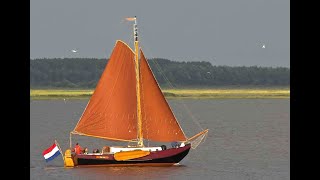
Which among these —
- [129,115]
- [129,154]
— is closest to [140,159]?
[129,154]

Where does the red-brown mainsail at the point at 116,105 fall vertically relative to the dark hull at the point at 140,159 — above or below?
above

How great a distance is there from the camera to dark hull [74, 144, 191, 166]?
63.8m

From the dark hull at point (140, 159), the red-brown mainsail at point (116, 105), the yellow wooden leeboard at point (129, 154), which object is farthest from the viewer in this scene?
the red-brown mainsail at point (116, 105)

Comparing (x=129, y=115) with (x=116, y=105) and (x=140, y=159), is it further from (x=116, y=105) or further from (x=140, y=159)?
(x=140, y=159)

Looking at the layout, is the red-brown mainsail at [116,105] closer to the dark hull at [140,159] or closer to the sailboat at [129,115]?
the sailboat at [129,115]

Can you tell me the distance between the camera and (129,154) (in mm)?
63438

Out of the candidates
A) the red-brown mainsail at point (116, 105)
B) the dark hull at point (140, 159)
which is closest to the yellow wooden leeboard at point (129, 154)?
the dark hull at point (140, 159)

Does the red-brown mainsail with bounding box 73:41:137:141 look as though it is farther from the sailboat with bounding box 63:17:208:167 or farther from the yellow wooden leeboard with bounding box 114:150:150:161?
A: the yellow wooden leeboard with bounding box 114:150:150:161

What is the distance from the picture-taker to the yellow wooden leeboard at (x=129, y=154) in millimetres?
63438

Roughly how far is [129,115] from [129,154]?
3.59 meters

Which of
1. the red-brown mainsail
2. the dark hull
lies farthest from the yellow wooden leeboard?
the red-brown mainsail
